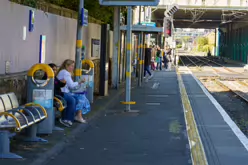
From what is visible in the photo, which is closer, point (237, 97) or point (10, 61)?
point (10, 61)

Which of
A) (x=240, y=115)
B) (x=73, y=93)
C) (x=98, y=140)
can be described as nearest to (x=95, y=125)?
(x=73, y=93)

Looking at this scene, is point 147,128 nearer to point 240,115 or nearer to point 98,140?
point 98,140

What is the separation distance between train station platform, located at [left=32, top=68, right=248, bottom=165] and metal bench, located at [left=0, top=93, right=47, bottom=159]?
65cm

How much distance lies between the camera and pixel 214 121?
12328mm

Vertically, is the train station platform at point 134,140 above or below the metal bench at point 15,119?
below

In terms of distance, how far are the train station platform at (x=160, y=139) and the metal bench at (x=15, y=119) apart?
649mm

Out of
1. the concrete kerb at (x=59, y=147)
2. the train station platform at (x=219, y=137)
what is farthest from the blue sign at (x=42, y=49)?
the train station platform at (x=219, y=137)

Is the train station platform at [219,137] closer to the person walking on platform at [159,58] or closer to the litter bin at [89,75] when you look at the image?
the litter bin at [89,75]

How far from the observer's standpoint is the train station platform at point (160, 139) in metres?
7.83

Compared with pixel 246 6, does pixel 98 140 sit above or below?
below

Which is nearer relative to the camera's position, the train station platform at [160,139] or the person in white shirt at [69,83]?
the train station platform at [160,139]

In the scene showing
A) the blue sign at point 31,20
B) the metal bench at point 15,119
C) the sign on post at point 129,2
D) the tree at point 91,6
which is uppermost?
the tree at point 91,6

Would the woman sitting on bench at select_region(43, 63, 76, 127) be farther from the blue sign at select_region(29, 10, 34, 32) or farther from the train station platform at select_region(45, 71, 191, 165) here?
the blue sign at select_region(29, 10, 34, 32)

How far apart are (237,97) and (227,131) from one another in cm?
971
